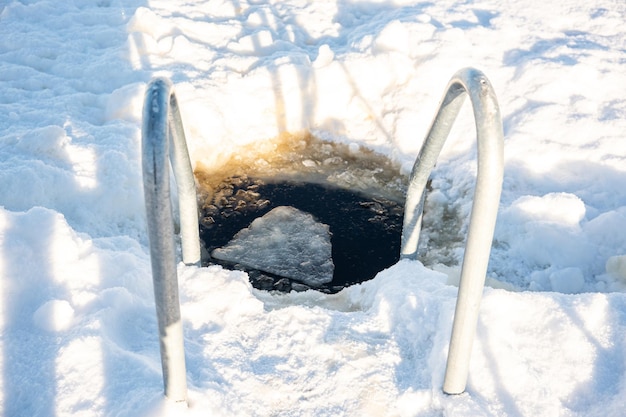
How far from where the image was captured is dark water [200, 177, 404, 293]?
2.97m

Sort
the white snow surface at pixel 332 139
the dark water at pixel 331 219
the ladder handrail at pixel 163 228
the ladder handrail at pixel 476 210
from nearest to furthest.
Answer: the ladder handrail at pixel 163 228, the ladder handrail at pixel 476 210, the white snow surface at pixel 332 139, the dark water at pixel 331 219

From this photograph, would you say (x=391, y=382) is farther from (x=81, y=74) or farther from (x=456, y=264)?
(x=81, y=74)

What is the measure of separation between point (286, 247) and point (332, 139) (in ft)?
3.30

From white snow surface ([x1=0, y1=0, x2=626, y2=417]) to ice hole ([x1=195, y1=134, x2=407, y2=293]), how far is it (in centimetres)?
15

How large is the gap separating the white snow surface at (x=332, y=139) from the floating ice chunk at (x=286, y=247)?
0.41 m

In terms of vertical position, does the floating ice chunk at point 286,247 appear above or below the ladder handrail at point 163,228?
below

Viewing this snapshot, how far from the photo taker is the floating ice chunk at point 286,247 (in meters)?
3.00

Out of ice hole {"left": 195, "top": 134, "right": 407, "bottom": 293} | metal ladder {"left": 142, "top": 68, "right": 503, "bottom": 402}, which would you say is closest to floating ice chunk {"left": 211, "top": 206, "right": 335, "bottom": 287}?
ice hole {"left": 195, "top": 134, "right": 407, "bottom": 293}

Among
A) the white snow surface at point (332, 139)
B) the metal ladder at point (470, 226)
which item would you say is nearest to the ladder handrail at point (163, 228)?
the metal ladder at point (470, 226)

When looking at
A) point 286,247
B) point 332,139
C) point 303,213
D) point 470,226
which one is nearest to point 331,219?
point 303,213

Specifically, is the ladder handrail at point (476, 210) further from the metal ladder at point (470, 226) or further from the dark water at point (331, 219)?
the dark water at point (331, 219)

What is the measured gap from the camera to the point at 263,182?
3.55 m

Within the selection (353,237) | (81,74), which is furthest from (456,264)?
(81,74)

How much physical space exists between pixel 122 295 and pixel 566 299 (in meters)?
1.55
